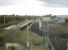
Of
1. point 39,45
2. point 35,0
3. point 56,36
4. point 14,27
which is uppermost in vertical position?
point 35,0

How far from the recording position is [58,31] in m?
1.76

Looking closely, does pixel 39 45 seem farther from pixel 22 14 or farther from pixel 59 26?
pixel 22 14

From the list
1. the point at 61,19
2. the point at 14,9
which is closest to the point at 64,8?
the point at 61,19

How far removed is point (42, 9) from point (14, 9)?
1.24ft

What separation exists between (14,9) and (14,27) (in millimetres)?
245

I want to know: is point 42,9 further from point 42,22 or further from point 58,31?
point 58,31

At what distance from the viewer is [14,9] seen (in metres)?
1.83

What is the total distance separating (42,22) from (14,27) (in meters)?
0.38

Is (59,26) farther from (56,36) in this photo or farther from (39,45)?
(39,45)

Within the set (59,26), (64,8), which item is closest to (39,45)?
(59,26)

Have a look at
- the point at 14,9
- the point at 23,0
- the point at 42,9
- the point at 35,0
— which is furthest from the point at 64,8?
the point at 14,9

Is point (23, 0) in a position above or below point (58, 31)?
above

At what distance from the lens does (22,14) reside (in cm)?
180

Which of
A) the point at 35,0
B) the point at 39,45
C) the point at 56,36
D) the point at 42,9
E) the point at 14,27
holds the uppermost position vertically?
the point at 35,0
